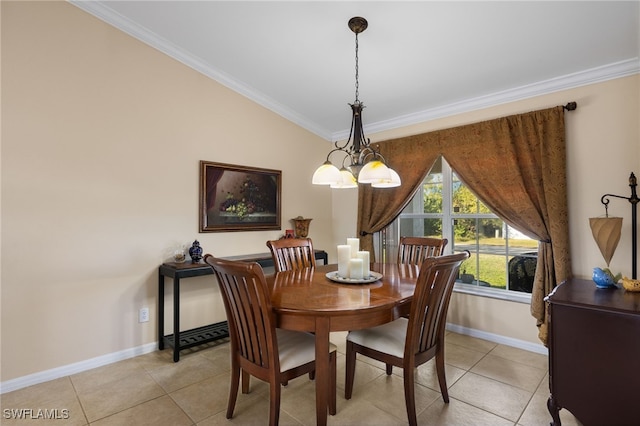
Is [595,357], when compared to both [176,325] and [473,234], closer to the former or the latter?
[473,234]

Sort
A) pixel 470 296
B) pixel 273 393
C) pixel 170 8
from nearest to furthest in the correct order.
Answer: pixel 273 393 < pixel 170 8 < pixel 470 296

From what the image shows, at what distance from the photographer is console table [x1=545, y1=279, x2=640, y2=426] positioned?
156 centimetres

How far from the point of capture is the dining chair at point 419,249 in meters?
2.77

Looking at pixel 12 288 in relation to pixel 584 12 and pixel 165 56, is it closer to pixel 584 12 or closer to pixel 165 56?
pixel 165 56

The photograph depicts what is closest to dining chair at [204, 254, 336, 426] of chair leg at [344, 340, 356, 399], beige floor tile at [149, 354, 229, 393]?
chair leg at [344, 340, 356, 399]

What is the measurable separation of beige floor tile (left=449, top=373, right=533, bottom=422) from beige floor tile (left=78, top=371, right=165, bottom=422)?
6.86ft

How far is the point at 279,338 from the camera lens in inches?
73.7

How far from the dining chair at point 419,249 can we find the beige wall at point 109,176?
86 centimetres

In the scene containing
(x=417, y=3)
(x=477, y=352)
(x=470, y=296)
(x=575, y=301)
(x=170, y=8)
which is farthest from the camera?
(x=470, y=296)

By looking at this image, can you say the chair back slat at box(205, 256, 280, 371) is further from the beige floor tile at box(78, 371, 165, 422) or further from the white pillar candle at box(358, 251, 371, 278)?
the beige floor tile at box(78, 371, 165, 422)

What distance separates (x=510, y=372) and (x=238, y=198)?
9.71 ft

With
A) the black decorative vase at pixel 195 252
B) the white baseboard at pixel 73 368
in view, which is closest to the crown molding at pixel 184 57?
the black decorative vase at pixel 195 252

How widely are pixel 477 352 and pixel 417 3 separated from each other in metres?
2.85

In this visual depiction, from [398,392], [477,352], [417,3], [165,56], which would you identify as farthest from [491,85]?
[165,56]
